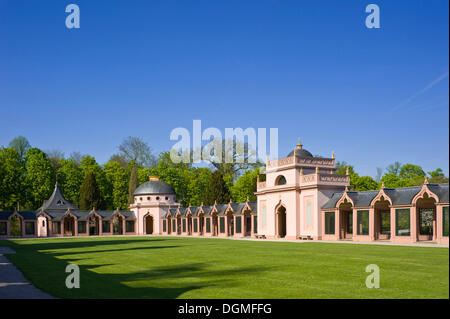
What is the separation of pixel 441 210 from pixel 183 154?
7129 centimetres

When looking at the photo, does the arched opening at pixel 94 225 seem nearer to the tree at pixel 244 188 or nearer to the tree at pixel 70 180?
the tree at pixel 70 180

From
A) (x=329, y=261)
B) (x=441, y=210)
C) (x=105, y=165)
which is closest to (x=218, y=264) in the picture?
(x=329, y=261)

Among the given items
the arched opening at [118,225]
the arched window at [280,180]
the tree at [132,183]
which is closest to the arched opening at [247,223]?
the arched window at [280,180]

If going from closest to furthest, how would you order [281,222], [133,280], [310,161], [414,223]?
1. [133,280]
2. [414,223]
3. [310,161]
4. [281,222]

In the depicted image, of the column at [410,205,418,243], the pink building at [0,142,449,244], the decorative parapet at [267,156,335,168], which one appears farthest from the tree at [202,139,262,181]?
the column at [410,205,418,243]

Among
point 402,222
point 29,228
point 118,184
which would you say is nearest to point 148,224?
point 118,184

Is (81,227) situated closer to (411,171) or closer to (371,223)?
(371,223)

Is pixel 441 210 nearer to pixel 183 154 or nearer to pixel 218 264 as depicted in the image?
pixel 218 264

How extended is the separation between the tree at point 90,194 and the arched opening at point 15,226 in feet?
42.6

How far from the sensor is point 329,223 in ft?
152

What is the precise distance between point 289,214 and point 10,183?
5440cm

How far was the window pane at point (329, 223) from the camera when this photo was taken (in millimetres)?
46062

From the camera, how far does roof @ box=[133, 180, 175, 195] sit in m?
85.6
